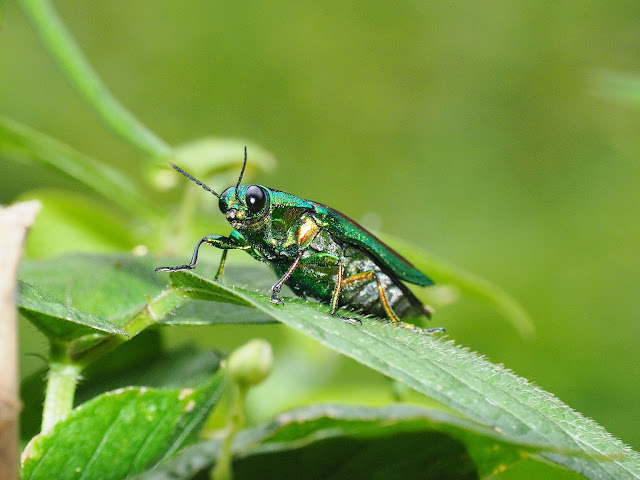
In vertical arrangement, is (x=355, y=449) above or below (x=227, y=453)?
above

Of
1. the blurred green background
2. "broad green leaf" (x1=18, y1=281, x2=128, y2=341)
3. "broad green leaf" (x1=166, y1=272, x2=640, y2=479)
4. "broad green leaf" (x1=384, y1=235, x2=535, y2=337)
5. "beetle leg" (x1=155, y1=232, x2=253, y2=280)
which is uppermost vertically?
the blurred green background

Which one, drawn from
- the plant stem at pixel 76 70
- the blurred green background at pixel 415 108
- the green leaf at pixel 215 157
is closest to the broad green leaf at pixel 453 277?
the green leaf at pixel 215 157

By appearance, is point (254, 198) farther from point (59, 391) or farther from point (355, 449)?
point (355, 449)

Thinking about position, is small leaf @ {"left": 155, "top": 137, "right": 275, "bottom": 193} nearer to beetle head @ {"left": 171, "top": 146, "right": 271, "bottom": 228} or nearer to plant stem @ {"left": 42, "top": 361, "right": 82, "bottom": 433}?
beetle head @ {"left": 171, "top": 146, "right": 271, "bottom": 228}

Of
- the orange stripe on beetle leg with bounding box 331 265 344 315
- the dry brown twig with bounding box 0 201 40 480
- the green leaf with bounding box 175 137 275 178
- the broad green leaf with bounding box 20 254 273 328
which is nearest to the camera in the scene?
the dry brown twig with bounding box 0 201 40 480

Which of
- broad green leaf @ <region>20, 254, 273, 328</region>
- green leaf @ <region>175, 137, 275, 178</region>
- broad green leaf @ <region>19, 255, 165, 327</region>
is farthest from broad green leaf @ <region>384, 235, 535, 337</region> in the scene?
broad green leaf @ <region>19, 255, 165, 327</region>

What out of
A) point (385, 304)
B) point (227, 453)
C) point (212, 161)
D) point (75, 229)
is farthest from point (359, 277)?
point (75, 229)
